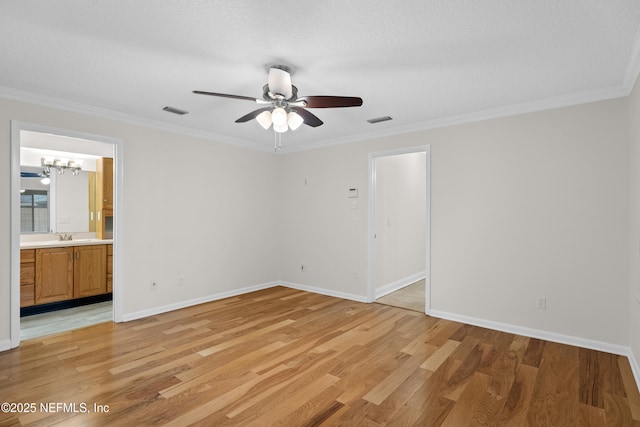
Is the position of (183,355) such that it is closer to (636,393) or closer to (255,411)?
(255,411)

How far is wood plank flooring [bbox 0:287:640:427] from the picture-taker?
83.0 inches

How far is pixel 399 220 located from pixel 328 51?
373cm

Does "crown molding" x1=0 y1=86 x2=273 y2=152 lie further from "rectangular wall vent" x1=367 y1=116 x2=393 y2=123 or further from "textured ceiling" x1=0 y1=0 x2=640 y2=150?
"rectangular wall vent" x1=367 y1=116 x2=393 y2=123

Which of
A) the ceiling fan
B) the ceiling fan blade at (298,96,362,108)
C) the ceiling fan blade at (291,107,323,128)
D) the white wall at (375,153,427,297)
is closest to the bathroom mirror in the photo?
the ceiling fan

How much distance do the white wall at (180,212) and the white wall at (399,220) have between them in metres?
1.87

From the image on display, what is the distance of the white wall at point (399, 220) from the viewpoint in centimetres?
508

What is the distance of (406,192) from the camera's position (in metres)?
5.83

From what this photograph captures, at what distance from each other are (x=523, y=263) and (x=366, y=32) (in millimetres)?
2879

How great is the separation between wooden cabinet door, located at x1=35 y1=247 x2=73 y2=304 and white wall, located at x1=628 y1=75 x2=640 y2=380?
20.6ft

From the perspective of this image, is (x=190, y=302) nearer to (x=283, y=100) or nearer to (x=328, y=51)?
(x=283, y=100)

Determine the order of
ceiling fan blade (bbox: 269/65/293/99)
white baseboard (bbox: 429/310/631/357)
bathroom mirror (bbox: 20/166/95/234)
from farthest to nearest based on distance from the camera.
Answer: bathroom mirror (bbox: 20/166/95/234) < white baseboard (bbox: 429/310/631/357) < ceiling fan blade (bbox: 269/65/293/99)

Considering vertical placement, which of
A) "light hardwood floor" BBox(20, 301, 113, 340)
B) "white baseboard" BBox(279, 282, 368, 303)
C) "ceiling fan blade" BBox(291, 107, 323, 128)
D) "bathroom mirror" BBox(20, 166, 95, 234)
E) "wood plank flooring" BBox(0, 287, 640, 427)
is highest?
"ceiling fan blade" BBox(291, 107, 323, 128)

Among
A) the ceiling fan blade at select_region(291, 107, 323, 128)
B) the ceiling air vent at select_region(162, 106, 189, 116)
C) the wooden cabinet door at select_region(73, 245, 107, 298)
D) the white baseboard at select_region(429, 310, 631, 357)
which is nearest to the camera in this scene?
the ceiling fan blade at select_region(291, 107, 323, 128)

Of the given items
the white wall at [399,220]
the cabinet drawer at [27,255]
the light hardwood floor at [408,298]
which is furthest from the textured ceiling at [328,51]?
the light hardwood floor at [408,298]
